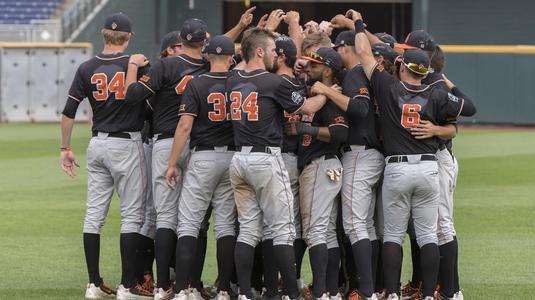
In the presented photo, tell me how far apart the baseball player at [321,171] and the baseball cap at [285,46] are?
14 cm

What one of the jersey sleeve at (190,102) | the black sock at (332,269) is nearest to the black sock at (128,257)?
the jersey sleeve at (190,102)

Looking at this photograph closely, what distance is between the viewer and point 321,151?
7.52 m

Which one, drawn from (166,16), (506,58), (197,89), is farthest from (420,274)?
(166,16)

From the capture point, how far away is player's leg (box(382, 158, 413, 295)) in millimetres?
7328

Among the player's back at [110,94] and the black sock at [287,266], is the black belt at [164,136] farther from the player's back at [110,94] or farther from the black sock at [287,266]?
the black sock at [287,266]

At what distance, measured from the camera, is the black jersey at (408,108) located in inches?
288

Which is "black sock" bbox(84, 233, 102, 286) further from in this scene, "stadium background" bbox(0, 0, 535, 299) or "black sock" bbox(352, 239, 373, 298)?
"black sock" bbox(352, 239, 373, 298)

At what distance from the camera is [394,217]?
742cm

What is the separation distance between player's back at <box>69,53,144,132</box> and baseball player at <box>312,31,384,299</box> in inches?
63.1

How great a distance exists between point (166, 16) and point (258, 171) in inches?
945

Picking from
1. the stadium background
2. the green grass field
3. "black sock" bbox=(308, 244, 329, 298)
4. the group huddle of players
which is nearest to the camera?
the group huddle of players

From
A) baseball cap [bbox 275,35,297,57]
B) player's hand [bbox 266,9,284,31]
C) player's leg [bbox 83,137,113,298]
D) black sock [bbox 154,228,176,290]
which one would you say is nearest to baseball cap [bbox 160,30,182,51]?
player's hand [bbox 266,9,284,31]

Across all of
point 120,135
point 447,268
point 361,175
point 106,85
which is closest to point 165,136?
point 120,135

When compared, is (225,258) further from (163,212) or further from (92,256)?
(92,256)
